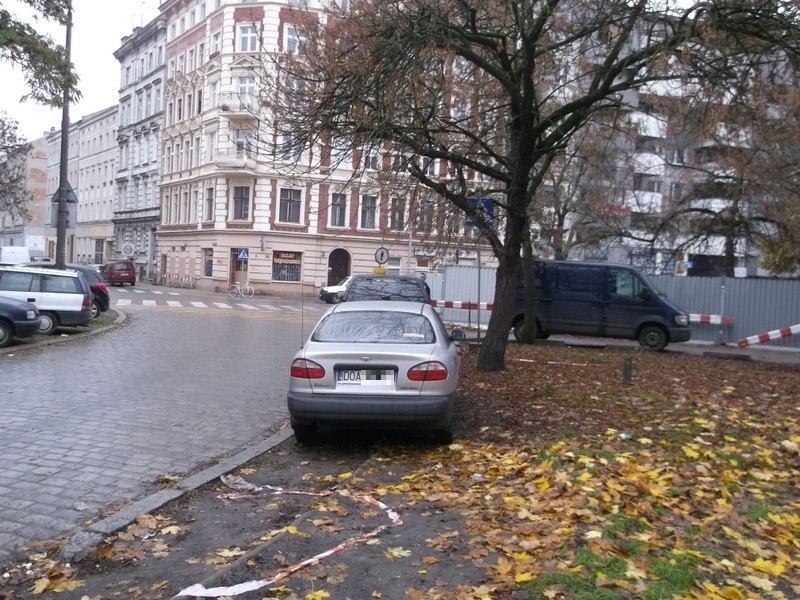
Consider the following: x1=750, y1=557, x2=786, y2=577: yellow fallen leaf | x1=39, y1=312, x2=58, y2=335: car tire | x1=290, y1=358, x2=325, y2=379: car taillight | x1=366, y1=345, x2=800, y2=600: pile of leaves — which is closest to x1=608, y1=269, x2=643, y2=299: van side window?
x1=366, y1=345, x2=800, y2=600: pile of leaves

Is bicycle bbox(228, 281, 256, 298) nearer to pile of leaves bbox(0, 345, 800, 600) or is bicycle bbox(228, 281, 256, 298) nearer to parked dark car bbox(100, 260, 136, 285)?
parked dark car bbox(100, 260, 136, 285)

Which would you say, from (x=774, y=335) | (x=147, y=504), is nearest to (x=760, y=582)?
(x=147, y=504)

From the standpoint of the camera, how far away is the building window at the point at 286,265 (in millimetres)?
52781

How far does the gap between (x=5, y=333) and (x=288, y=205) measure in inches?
1458

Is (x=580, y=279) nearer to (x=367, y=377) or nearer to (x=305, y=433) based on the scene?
(x=305, y=433)

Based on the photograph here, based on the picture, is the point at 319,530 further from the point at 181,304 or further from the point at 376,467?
the point at 181,304

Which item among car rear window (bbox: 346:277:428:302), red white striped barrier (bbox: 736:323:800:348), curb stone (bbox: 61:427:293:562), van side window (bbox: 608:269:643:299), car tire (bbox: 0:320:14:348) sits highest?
van side window (bbox: 608:269:643:299)

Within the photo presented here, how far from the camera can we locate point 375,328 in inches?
341

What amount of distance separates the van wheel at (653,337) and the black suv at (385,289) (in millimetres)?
6877

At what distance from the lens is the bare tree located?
10.6m

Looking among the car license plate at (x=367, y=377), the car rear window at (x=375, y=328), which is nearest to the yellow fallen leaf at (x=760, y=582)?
the car license plate at (x=367, y=377)

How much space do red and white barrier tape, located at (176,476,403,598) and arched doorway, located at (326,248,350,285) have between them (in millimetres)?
47244

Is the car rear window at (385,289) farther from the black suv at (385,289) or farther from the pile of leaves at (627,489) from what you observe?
the pile of leaves at (627,489)

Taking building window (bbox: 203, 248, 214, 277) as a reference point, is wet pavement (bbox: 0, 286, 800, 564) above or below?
below
